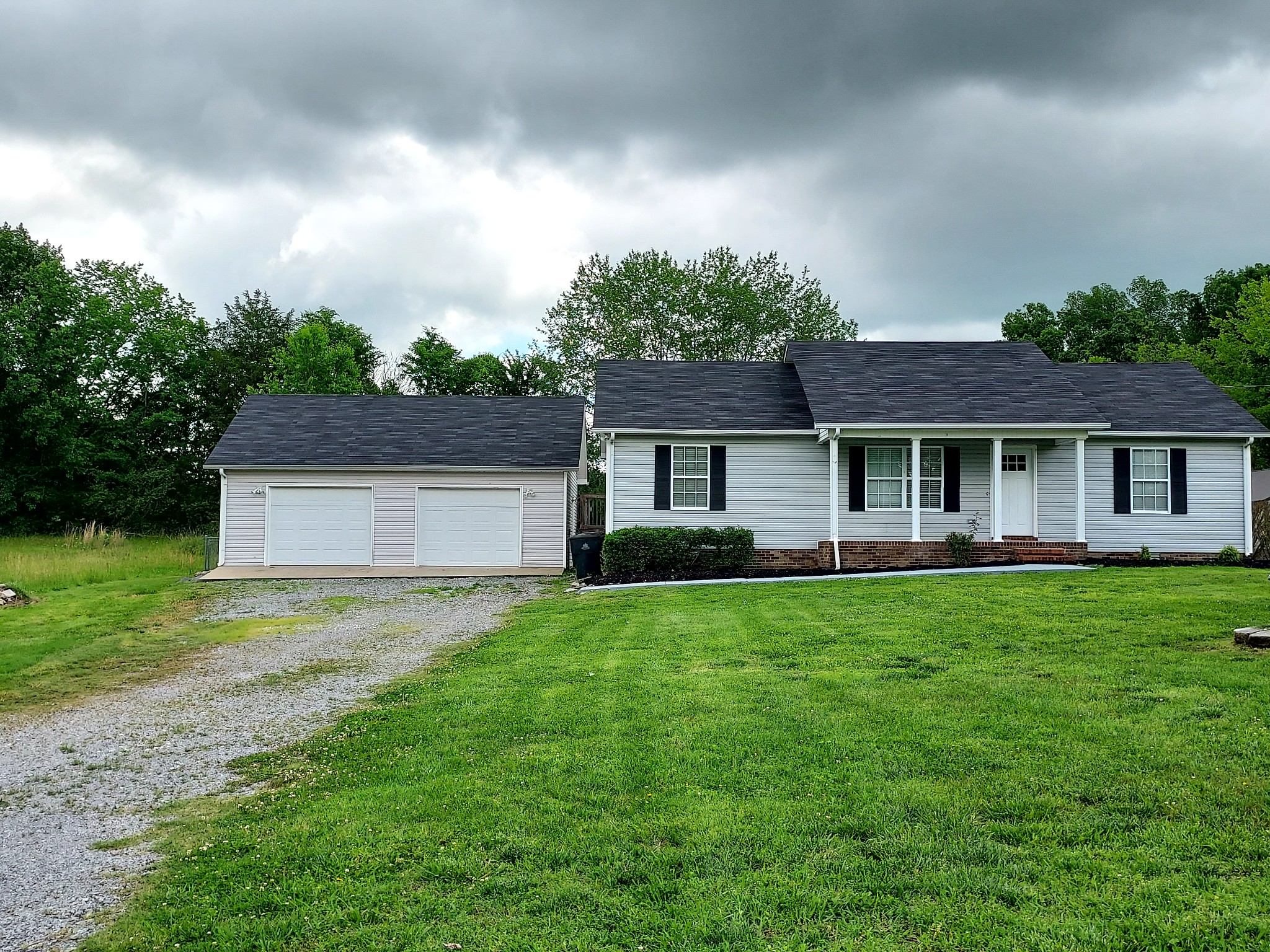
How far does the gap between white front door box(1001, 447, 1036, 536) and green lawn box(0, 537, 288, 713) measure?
15.0m

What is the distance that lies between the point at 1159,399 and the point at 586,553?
1382 centimetres

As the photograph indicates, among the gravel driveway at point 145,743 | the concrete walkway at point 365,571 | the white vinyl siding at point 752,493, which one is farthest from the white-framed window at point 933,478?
the gravel driveway at point 145,743

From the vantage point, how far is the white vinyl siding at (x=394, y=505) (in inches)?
795

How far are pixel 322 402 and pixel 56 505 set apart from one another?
56.2 ft

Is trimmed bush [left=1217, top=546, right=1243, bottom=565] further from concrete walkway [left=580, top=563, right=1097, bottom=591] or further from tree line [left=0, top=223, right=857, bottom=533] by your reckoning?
tree line [left=0, top=223, right=857, bottom=533]

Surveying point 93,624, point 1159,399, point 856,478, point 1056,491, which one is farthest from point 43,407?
point 1159,399

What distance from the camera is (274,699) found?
764cm

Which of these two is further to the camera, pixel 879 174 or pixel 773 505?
pixel 879 174

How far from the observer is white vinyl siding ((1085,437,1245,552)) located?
60.2 feet

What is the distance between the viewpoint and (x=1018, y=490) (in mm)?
18484

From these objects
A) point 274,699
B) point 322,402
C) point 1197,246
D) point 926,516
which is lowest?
point 274,699

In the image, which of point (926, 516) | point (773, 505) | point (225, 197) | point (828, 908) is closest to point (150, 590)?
point (225, 197)

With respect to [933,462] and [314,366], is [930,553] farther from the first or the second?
[314,366]

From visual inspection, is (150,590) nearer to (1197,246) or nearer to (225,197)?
(225,197)
